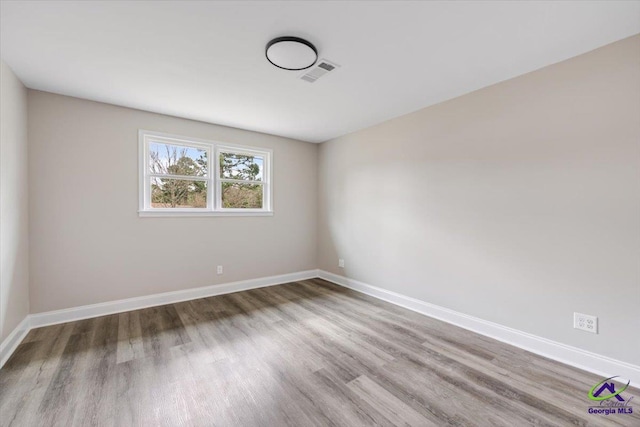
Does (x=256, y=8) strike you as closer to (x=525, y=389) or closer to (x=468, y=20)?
(x=468, y=20)

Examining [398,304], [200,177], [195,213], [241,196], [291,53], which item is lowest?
[398,304]

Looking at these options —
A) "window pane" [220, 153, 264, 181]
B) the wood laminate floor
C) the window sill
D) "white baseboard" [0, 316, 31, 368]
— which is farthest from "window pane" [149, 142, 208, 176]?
"white baseboard" [0, 316, 31, 368]

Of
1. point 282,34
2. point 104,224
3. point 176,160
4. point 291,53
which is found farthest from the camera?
point 176,160

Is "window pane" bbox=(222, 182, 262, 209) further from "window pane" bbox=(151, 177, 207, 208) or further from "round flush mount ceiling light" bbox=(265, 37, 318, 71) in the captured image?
"round flush mount ceiling light" bbox=(265, 37, 318, 71)

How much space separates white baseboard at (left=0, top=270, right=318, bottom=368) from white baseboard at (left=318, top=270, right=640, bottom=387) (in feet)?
6.94

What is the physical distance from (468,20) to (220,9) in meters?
1.61

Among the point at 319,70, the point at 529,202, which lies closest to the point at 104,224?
the point at 319,70

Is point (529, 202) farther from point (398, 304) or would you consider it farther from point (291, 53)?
point (291, 53)

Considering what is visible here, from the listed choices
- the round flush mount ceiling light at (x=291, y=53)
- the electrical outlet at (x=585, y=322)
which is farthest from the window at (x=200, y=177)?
the electrical outlet at (x=585, y=322)

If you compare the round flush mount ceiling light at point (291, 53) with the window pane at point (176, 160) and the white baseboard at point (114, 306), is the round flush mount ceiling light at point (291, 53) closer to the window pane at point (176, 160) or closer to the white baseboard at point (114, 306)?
the window pane at point (176, 160)

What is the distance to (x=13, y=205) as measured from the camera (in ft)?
7.77

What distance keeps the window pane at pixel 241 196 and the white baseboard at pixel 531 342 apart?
2458 millimetres

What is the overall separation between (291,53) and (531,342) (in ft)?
10.4

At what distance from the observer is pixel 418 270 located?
3.25 m
